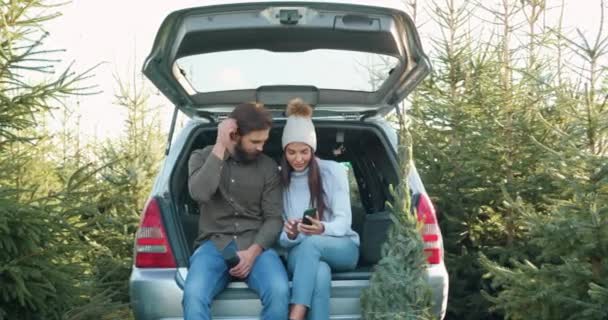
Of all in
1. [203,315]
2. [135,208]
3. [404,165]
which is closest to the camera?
[203,315]

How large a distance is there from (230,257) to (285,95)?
1405 mm

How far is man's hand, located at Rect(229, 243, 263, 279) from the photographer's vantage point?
171 inches

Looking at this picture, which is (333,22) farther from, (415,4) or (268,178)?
(415,4)

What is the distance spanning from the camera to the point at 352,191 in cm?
630

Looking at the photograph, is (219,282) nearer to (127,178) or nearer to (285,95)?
(285,95)

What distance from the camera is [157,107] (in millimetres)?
12180

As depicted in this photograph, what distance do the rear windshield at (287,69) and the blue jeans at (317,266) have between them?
1248 millimetres

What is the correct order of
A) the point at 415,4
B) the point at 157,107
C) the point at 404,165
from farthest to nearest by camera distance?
the point at 157,107, the point at 415,4, the point at 404,165

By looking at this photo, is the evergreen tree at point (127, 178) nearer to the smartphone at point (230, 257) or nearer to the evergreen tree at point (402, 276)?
the smartphone at point (230, 257)

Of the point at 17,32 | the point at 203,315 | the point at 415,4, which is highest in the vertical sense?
the point at 415,4

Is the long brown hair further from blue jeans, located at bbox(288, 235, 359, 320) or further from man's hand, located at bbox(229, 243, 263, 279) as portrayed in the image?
man's hand, located at bbox(229, 243, 263, 279)

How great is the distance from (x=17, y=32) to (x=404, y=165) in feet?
9.53

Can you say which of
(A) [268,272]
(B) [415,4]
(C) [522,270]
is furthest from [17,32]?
(B) [415,4]

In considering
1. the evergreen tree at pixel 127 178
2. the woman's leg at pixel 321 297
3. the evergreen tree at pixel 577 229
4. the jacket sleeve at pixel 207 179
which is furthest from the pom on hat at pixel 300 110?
the evergreen tree at pixel 127 178
